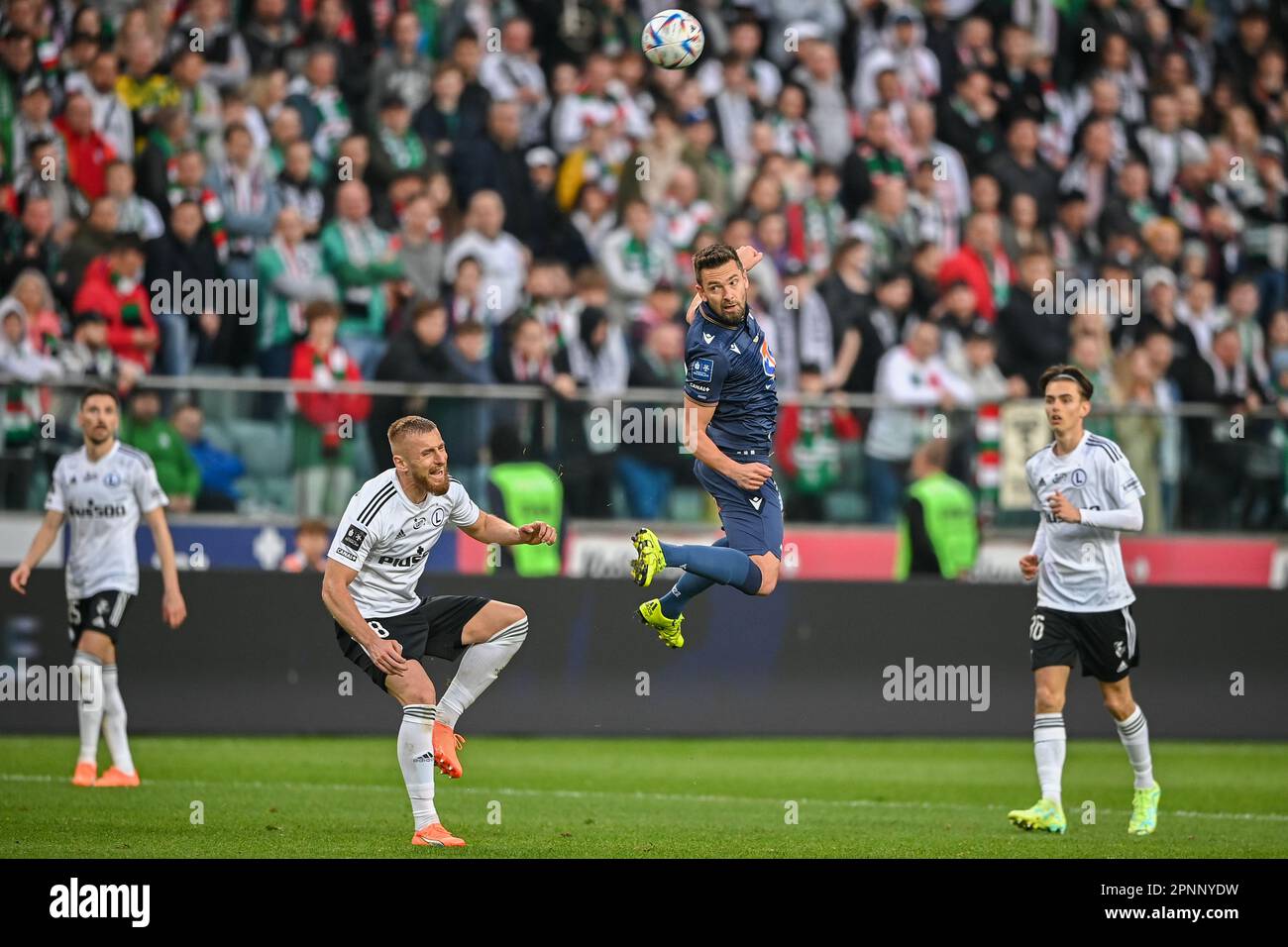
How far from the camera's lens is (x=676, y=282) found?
20281 mm

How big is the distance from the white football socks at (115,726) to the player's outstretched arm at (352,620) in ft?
12.7

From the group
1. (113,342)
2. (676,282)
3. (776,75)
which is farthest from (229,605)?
(776,75)

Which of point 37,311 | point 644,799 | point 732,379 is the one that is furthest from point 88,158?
point 732,379

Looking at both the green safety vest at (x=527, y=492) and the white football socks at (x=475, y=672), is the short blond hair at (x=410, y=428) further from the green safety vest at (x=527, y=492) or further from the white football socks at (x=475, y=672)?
the green safety vest at (x=527, y=492)

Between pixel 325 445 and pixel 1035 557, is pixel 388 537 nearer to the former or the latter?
pixel 1035 557

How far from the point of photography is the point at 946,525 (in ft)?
58.7

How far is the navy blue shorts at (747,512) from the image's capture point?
1202cm

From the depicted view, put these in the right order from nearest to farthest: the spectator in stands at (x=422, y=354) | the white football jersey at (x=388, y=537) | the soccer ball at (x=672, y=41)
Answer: the white football jersey at (x=388, y=537) → the soccer ball at (x=672, y=41) → the spectator in stands at (x=422, y=354)

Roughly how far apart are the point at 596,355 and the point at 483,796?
6182 millimetres

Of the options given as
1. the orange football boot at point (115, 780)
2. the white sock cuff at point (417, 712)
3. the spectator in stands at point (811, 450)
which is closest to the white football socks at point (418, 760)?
the white sock cuff at point (417, 712)

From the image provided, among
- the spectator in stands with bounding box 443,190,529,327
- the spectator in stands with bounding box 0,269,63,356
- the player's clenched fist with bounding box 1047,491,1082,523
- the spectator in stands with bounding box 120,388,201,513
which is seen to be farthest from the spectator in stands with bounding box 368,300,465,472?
the player's clenched fist with bounding box 1047,491,1082,523

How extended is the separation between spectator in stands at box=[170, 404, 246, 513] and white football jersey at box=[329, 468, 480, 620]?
5.73 metres

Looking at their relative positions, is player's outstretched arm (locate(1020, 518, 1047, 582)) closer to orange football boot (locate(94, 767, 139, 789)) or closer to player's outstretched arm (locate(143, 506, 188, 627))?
player's outstretched arm (locate(143, 506, 188, 627))

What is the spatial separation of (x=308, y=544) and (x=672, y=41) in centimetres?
606
